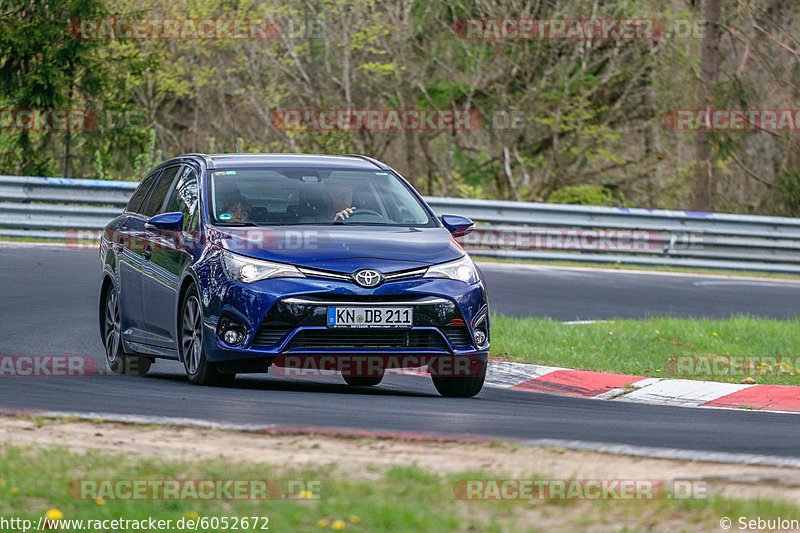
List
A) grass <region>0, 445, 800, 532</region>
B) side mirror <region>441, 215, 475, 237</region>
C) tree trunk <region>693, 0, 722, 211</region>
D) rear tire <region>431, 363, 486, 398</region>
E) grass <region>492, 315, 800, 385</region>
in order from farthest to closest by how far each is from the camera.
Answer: tree trunk <region>693, 0, 722, 211</region> → grass <region>492, 315, 800, 385</region> → side mirror <region>441, 215, 475, 237</region> → rear tire <region>431, 363, 486, 398</region> → grass <region>0, 445, 800, 532</region>

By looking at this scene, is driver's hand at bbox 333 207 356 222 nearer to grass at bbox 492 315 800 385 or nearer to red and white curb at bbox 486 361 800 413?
red and white curb at bbox 486 361 800 413

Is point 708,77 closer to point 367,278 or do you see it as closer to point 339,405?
point 367,278

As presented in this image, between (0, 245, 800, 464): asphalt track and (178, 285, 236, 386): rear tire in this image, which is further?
(178, 285, 236, 386): rear tire

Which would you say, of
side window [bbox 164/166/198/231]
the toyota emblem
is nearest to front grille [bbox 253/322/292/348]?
the toyota emblem

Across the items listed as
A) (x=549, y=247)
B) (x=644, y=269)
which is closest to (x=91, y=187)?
(x=549, y=247)

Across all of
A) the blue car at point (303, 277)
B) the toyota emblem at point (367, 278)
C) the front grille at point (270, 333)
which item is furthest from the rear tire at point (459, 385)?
the front grille at point (270, 333)

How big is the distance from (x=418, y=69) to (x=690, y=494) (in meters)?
26.1

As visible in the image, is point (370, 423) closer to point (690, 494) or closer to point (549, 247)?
point (690, 494)

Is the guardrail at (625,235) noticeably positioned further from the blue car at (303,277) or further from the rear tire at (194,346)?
the rear tire at (194,346)

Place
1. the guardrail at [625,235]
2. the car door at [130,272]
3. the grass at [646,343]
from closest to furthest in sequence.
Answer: the car door at [130,272], the grass at [646,343], the guardrail at [625,235]

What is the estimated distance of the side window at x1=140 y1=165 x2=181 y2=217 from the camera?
10500mm

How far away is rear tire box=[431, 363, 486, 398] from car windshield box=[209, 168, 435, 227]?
45.3 inches

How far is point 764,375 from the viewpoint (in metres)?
11.5

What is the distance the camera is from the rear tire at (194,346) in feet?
29.2
